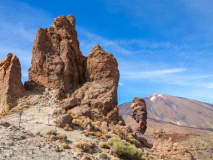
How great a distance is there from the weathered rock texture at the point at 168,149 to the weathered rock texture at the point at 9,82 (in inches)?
609

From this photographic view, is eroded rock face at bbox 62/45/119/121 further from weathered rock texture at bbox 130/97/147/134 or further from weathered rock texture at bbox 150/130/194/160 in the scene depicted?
weathered rock texture at bbox 130/97/147/134

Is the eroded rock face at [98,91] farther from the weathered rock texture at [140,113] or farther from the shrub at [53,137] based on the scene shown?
the weathered rock texture at [140,113]

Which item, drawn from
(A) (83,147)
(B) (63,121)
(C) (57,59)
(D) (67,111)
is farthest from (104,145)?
(C) (57,59)

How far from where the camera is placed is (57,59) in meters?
24.0

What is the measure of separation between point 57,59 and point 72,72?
2.59 m

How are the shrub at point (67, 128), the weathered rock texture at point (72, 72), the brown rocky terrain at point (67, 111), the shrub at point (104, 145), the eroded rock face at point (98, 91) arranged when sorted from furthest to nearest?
the weathered rock texture at point (72, 72)
the eroded rock face at point (98, 91)
the shrub at point (67, 128)
the shrub at point (104, 145)
the brown rocky terrain at point (67, 111)

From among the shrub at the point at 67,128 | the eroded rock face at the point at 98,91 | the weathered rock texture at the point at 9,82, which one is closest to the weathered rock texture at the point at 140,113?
the eroded rock face at the point at 98,91

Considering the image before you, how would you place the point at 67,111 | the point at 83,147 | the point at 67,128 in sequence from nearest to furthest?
the point at 83,147 → the point at 67,128 → the point at 67,111

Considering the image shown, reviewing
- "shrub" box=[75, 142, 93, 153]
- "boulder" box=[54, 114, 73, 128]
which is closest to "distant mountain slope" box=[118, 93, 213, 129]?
"boulder" box=[54, 114, 73, 128]

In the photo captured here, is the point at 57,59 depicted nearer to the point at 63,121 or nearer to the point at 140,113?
the point at 63,121

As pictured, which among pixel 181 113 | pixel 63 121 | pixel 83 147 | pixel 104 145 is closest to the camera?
pixel 83 147

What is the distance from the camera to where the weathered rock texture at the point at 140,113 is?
35.0m

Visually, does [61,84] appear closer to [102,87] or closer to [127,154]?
[102,87]

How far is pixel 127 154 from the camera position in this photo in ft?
36.6
